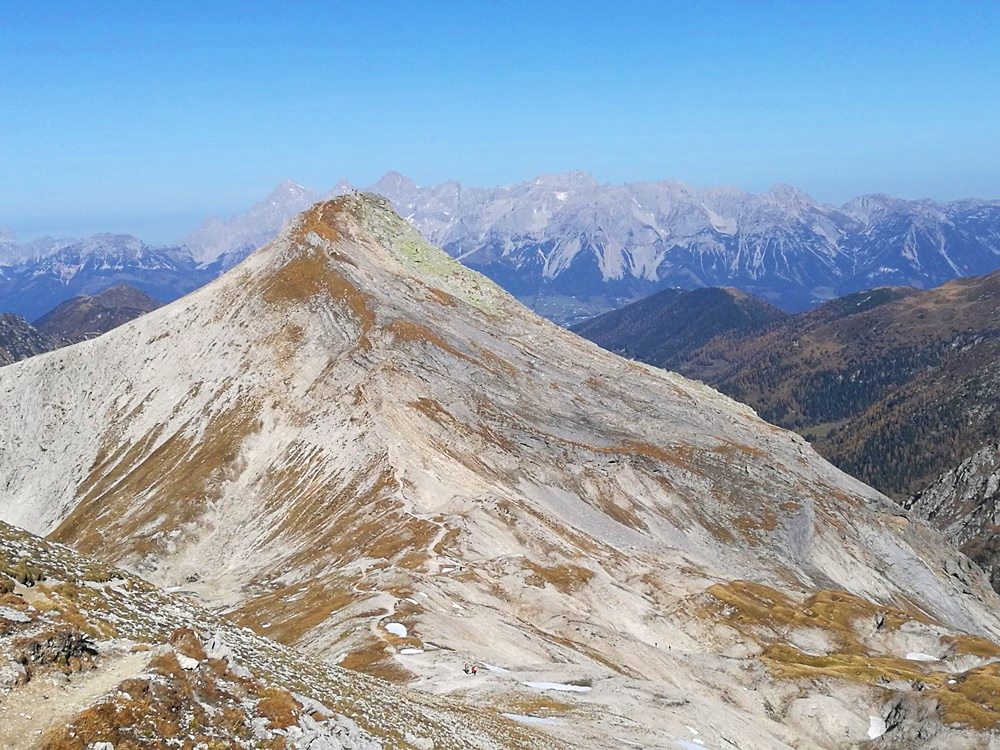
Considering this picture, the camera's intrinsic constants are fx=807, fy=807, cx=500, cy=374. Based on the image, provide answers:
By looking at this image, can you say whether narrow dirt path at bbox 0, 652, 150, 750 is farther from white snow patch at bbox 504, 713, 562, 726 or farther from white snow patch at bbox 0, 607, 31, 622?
white snow patch at bbox 504, 713, 562, 726

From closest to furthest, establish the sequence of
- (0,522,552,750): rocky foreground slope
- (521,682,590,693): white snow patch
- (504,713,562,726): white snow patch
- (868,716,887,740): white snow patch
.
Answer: (0,522,552,750): rocky foreground slope < (504,713,562,726): white snow patch < (521,682,590,693): white snow patch < (868,716,887,740): white snow patch

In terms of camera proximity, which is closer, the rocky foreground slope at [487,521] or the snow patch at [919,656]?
the rocky foreground slope at [487,521]

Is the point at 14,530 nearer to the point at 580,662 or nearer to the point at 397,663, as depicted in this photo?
the point at 397,663

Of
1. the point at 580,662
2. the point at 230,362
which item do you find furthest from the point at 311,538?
the point at 230,362

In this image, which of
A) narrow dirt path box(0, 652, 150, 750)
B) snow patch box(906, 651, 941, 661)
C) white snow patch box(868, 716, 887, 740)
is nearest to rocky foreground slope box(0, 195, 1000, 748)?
white snow patch box(868, 716, 887, 740)

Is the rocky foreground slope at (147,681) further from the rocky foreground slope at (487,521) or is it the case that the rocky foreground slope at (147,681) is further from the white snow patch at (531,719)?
the rocky foreground slope at (487,521)

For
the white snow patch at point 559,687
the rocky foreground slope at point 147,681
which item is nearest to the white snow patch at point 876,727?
the white snow patch at point 559,687

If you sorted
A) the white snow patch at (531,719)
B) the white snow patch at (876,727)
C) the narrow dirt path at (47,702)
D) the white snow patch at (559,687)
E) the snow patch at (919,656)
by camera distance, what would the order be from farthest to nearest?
the snow patch at (919,656)
the white snow patch at (876,727)
the white snow patch at (559,687)
the white snow patch at (531,719)
the narrow dirt path at (47,702)
